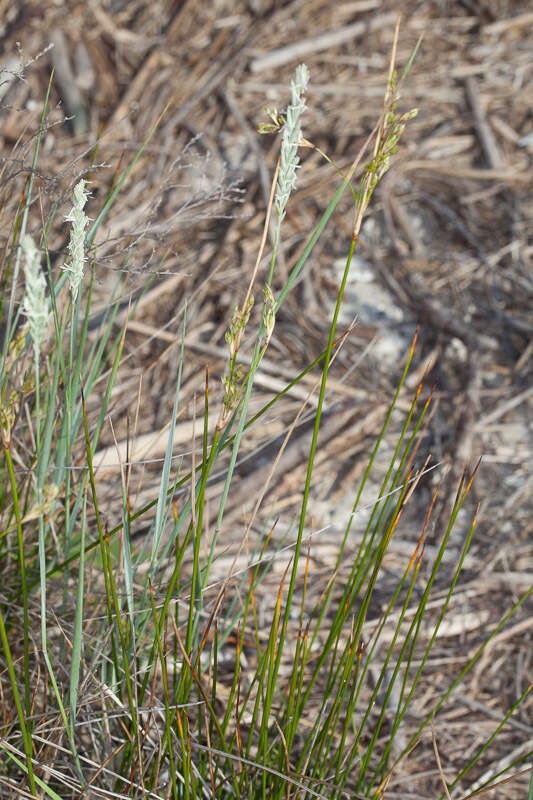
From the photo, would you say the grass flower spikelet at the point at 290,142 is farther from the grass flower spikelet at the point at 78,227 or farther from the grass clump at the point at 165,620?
the grass flower spikelet at the point at 78,227

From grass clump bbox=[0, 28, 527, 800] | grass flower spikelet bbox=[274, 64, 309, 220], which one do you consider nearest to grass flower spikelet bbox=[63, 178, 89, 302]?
grass clump bbox=[0, 28, 527, 800]

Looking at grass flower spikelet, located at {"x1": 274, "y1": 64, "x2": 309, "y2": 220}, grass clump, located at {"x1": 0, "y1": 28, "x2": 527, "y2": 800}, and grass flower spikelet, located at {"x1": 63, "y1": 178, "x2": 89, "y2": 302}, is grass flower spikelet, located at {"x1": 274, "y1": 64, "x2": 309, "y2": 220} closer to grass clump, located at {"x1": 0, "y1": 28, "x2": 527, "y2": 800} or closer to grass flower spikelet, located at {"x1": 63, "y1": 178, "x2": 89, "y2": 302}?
grass clump, located at {"x1": 0, "y1": 28, "x2": 527, "y2": 800}

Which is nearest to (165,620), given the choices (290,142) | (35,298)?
(35,298)

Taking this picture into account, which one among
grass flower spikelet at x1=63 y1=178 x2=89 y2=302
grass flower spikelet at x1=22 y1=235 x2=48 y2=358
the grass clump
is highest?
grass flower spikelet at x1=63 y1=178 x2=89 y2=302

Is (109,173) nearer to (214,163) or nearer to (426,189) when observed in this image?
(214,163)

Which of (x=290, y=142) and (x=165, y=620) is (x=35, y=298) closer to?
(x=290, y=142)

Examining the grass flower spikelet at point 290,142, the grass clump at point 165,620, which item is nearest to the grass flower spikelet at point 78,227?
the grass clump at point 165,620

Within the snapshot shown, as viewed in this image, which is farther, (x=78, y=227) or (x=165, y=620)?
(x=165, y=620)

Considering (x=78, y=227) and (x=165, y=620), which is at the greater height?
(x=78, y=227)

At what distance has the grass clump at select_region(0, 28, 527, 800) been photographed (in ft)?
1.81

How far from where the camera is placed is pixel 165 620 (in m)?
0.61

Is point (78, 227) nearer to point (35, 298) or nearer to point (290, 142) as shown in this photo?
point (35, 298)

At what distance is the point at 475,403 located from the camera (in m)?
1.49

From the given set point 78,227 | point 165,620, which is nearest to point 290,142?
point 78,227
